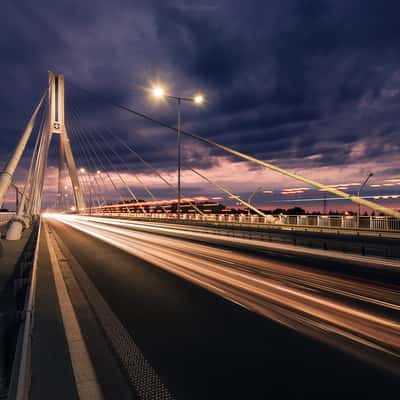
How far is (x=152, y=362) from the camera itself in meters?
4.30

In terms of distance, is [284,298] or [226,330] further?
[284,298]

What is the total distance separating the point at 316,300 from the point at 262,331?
8.02ft

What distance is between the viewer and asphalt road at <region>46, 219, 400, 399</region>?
3781 millimetres

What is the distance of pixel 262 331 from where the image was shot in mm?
5430

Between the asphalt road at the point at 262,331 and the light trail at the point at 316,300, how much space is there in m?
0.02

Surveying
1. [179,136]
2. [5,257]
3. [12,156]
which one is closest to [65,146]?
[179,136]

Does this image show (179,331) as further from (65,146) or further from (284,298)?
(65,146)

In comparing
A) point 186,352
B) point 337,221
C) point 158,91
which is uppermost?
point 158,91

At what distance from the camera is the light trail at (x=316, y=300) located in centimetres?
506

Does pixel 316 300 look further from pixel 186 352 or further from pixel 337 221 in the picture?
pixel 337 221

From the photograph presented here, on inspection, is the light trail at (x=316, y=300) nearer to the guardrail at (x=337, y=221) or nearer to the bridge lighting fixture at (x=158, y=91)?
the bridge lighting fixture at (x=158, y=91)

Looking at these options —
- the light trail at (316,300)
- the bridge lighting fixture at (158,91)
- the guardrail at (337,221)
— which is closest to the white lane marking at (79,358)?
the light trail at (316,300)

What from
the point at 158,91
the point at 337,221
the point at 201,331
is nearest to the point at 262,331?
the point at 201,331

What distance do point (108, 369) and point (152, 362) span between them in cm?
54
